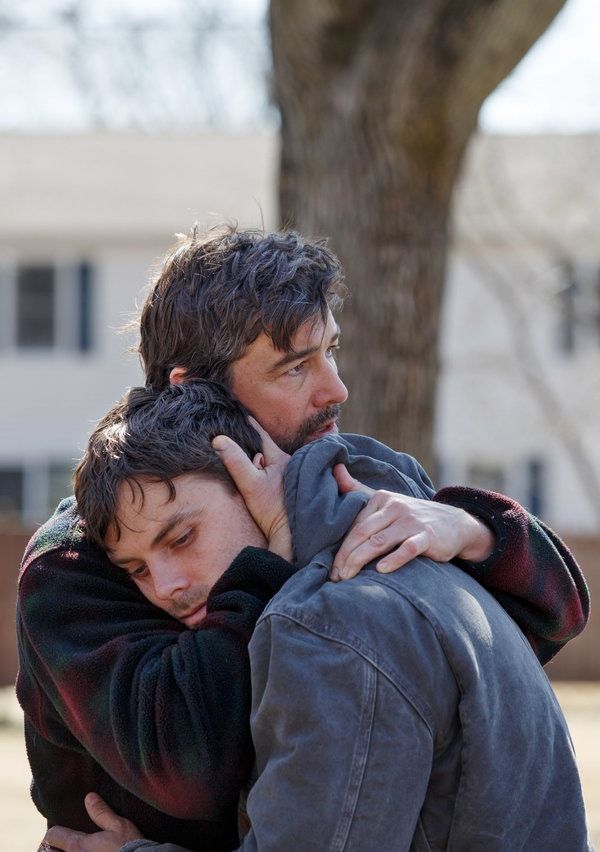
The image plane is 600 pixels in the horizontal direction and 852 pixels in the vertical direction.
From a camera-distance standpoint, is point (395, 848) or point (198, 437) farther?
point (198, 437)

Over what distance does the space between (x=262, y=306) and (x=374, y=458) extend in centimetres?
43

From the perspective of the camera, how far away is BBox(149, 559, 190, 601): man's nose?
2730 mm

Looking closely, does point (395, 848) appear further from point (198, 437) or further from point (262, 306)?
point (262, 306)

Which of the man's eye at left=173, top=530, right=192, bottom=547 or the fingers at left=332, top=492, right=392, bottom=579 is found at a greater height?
the fingers at left=332, top=492, right=392, bottom=579

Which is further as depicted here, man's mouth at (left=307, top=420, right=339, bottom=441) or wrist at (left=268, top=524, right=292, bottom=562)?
man's mouth at (left=307, top=420, right=339, bottom=441)

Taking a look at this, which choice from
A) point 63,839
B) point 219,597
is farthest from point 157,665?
point 63,839

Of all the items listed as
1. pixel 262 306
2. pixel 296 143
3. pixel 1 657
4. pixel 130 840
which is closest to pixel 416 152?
pixel 296 143

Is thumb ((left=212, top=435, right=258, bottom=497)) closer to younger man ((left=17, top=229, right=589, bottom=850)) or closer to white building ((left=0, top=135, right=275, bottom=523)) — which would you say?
younger man ((left=17, top=229, right=589, bottom=850))

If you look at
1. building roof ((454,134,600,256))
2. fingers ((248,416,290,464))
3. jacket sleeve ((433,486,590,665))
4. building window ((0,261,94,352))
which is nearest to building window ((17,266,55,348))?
building window ((0,261,94,352))

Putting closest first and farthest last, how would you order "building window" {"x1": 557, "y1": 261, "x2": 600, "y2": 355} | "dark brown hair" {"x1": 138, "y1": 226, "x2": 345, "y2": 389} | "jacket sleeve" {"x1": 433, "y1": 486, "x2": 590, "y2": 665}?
"jacket sleeve" {"x1": 433, "y1": 486, "x2": 590, "y2": 665} < "dark brown hair" {"x1": 138, "y1": 226, "x2": 345, "y2": 389} < "building window" {"x1": 557, "y1": 261, "x2": 600, "y2": 355}

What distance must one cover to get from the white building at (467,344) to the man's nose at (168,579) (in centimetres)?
1778

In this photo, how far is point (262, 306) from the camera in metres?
3.09

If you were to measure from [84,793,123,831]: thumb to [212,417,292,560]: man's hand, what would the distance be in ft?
2.20

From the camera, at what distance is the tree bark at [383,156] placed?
7.20 m
